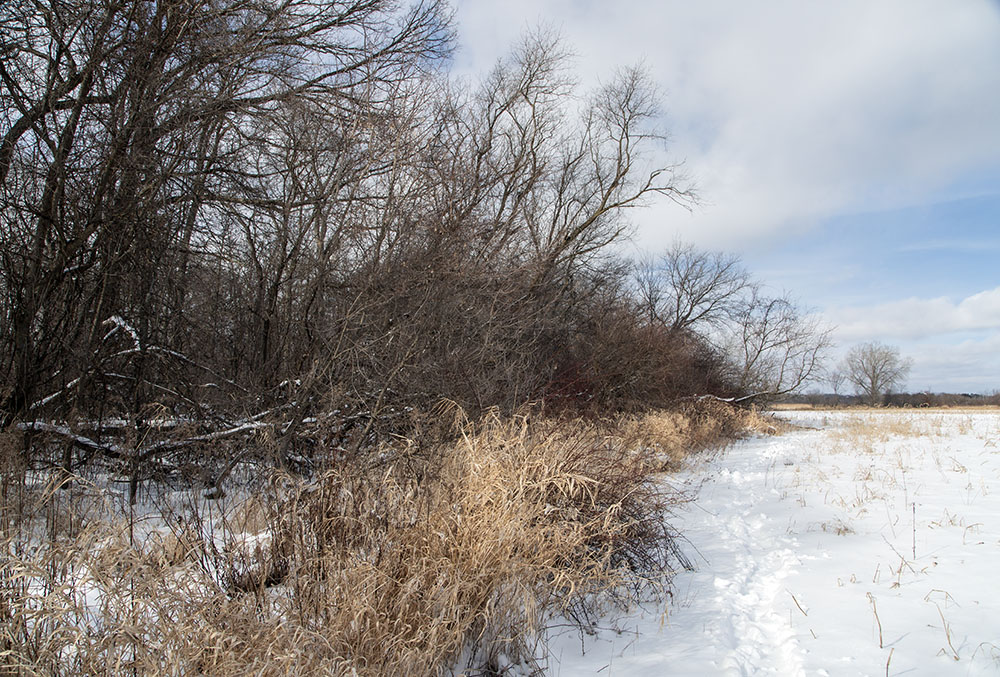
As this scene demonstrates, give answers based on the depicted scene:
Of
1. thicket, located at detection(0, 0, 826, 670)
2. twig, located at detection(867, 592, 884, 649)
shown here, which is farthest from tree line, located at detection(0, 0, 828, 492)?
twig, located at detection(867, 592, 884, 649)

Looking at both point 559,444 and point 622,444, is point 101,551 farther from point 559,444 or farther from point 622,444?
point 622,444

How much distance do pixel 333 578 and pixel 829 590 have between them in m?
3.04

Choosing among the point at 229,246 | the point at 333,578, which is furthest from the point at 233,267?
the point at 333,578

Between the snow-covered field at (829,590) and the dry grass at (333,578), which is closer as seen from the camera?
the dry grass at (333,578)

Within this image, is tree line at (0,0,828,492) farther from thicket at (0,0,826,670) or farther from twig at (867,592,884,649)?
twig at (867,592,884,649)

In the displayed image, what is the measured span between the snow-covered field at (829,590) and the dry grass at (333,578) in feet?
1.23

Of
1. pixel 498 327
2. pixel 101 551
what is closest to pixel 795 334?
pixel 498 327

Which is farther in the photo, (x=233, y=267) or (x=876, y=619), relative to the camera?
(x=233, y=267)

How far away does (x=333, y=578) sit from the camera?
2510mm

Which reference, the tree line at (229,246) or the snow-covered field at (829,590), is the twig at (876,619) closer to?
the snow-covered field at (829,590)

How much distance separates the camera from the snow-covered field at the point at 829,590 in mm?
2693

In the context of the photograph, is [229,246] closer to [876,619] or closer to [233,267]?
[233,267]

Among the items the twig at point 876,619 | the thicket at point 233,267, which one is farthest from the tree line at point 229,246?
the twig at point 876,619

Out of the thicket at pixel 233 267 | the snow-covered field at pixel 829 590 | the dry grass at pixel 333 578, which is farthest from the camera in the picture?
the thicket at pixel 233 267
